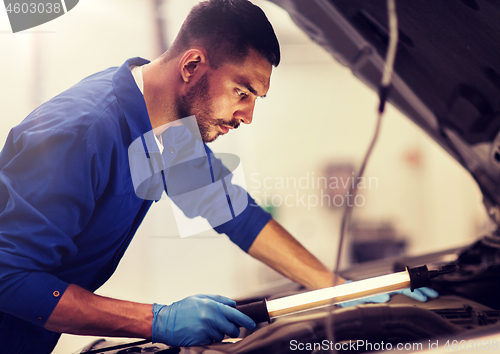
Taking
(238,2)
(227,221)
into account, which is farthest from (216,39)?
(227,221)

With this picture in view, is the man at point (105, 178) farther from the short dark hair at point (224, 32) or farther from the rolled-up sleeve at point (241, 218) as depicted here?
the rolled-up sleeve at point (241, 218)

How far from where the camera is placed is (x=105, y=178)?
2.23 feet

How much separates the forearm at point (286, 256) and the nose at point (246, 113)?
31 cm

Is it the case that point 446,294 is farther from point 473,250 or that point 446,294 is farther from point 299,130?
point 299,130

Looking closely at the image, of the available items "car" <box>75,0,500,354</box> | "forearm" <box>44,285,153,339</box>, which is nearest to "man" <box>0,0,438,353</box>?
"forearm" <box>44,285,153,339</box>

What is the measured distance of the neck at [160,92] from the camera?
777mm

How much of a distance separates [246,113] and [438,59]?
0.53 metres

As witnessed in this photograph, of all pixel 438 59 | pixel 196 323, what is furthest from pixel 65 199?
pixel 438 59

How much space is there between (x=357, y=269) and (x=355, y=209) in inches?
10.0

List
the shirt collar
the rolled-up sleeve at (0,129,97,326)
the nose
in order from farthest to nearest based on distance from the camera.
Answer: the nose → the shirt collar → the rolled-up sleeve at (0,129,97,326)

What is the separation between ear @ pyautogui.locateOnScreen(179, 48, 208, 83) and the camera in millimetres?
761

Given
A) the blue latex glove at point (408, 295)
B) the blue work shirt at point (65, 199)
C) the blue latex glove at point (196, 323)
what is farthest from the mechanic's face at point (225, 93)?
the blue latex glove at point (408, 295)

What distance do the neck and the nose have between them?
6.5 inches

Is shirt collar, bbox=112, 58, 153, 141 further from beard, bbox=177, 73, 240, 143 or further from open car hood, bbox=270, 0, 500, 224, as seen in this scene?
open car hood, bbox=270, 0, 500, 224
